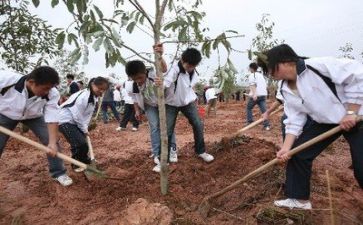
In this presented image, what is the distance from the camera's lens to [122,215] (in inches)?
137

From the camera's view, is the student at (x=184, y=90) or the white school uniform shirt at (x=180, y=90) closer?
the student at (x=184, y=90)

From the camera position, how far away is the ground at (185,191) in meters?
3.55

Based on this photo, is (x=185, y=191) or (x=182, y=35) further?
(x=185, y=191)

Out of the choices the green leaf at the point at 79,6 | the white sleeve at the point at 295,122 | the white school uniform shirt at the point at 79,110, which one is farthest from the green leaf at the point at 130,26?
the white school uniform shirt at the point at 79,110

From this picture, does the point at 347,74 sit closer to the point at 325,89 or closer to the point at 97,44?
the point at 325,89

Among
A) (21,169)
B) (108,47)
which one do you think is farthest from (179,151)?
(108,47)

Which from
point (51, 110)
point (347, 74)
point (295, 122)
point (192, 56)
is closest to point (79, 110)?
point (51, 110)

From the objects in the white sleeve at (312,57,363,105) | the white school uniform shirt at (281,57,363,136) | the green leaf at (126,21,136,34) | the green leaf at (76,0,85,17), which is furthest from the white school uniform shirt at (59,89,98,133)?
the white sleeve at (312,57,363,105)

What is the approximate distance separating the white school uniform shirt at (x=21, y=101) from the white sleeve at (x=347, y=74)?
104 inches

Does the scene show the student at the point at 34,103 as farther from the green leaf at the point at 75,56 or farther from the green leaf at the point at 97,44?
the green leaf at the point at 97,44

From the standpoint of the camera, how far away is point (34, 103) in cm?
400

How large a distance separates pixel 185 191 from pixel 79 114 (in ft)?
5.61

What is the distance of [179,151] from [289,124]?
2580mm

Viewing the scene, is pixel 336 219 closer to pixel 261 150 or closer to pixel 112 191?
pixel 261 150
